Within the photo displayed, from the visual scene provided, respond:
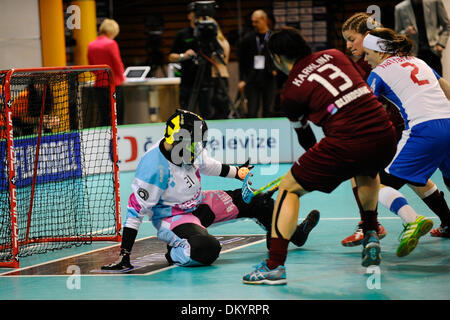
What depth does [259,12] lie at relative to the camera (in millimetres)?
11695

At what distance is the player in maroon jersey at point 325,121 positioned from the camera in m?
4.47

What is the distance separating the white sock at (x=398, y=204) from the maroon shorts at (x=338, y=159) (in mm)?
878

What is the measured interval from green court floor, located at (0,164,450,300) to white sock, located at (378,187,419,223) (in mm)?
306

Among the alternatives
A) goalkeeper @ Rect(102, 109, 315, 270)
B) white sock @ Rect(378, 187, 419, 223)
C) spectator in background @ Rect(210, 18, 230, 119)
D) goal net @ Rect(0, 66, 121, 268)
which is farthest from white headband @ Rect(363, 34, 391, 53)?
spectator in background @ Rect(210, 18, 230, 119)

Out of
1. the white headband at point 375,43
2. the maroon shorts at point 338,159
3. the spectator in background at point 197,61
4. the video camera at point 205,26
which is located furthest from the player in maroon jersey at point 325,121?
the spectator in background at point 197,61

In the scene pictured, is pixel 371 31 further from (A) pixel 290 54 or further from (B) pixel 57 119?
(B) pixel 57 119

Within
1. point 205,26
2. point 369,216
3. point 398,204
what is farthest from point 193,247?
point 205,26

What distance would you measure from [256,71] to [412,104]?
6879mm

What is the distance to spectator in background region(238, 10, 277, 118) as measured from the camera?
11.9 meters

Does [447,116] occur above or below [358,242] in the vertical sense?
above

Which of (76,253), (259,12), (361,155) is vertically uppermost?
(259,12)

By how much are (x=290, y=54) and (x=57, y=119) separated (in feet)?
13.2

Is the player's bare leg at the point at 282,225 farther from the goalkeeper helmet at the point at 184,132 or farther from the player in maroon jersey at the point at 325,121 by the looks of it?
the goalkeeper helmet at the point at 184,132

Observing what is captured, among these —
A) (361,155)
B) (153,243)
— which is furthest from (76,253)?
(361,155)
